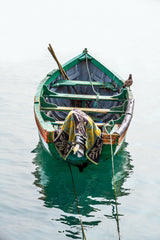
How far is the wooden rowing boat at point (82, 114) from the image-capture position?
649cm

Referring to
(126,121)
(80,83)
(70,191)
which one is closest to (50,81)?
(80,83)

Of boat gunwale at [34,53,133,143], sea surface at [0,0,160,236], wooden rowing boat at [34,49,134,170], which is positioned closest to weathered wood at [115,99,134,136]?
wooden rowing boat at [34,49,134,170]

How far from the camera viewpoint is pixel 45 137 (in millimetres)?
6812

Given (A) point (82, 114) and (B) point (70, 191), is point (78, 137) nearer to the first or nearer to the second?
(A) point (82, 114)

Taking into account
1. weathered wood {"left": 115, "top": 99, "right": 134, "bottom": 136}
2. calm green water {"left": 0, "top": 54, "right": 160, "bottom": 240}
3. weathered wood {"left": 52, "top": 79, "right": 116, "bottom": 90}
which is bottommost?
calm green water {"left": 0, "top": 54, "right": 160, "bottom": 240}

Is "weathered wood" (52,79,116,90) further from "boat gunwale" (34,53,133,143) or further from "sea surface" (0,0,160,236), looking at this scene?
"sea surface" (0,0,160,236)

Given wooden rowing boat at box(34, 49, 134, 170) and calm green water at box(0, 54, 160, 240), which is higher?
wooden rowing boat at box(34, 49, 134, 170)

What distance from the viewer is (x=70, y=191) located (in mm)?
6992

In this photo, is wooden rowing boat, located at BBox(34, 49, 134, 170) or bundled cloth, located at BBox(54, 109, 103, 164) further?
wooden rowing boat, located at BBox(34, 49, 134, 170)

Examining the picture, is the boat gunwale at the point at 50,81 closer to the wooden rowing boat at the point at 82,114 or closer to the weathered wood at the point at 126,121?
the wooden rowing boat at the point at 82,114

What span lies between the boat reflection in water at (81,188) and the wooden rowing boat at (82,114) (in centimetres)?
54

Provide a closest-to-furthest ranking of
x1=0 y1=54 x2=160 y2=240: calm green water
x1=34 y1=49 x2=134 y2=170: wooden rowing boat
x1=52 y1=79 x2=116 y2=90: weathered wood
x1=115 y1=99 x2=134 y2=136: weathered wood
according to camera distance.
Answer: x1=0 y1=54 x2=160 y2=240: calm green water < x1=34 y1=49 x2=134 y2=170: wooden rowing boat < x1=115 y1=99 x2=134 y2=136: weathered wood < x1=52 y1=79 x2=116 y2=90: weathered wood

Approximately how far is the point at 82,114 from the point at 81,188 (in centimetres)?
144

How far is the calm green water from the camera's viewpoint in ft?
19.5
